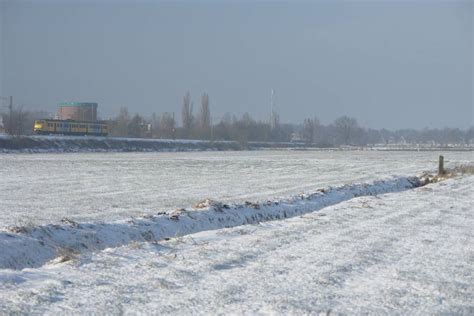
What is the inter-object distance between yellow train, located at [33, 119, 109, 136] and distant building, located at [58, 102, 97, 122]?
40.9 m

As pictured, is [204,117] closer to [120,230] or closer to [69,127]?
[69,127]

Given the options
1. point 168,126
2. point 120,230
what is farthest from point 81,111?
point 120,230

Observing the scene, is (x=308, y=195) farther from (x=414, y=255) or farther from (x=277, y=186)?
(x=414, y=255)

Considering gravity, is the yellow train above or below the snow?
above

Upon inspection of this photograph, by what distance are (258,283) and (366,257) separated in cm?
296

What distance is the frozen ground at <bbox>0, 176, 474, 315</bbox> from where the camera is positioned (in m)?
7.60

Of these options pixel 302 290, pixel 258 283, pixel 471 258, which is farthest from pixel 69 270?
pixel 471 258

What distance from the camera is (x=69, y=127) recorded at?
121m

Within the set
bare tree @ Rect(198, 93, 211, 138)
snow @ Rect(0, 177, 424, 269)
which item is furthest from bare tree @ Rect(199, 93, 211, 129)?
snow @ Rect(0, 177, 424, 269)

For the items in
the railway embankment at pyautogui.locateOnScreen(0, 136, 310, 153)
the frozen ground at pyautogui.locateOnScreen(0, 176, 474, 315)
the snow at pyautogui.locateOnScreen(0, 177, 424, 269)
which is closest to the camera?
the frozen ground at pyautogui.locateOnScreen(0, 176, 474, 315)

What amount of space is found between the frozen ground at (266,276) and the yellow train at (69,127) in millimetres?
109141

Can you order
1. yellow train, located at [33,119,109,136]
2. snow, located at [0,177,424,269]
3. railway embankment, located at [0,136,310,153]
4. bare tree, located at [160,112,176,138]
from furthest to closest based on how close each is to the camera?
bare tree, located at [160,112,176,138], yellow train, located at [33,119,109,136], railway embankment, located at [0,136,310,153], snow, located at [0,177,424,269]

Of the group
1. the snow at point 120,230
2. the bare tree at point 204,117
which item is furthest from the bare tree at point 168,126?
the snow at point 120,230

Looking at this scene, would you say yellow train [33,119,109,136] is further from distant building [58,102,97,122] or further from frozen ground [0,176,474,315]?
frozen ground [0,176,474,315]
